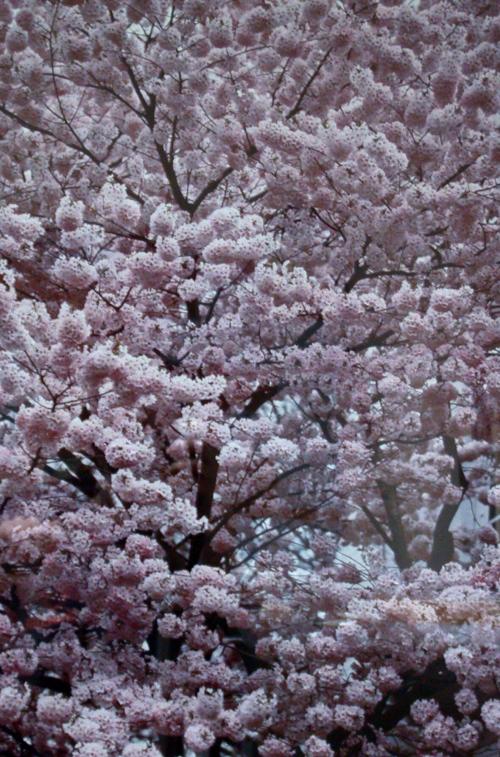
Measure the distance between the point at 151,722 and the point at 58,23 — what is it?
4.49 ft

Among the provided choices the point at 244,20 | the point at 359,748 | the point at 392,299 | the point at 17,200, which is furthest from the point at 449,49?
the point at 359,748

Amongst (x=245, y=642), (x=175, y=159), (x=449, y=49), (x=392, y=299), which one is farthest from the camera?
(x=175, y=159)

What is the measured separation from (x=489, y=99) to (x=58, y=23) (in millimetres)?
885

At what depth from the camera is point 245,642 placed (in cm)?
156

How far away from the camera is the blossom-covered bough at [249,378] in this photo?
4.82ft

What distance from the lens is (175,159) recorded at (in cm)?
203

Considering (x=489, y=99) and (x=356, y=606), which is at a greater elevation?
(x=489, y=99)

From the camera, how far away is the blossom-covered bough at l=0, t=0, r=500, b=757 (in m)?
1.47

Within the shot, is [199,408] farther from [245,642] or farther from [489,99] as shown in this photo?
[489,99]

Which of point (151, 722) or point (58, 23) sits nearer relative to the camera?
point (151, 722)

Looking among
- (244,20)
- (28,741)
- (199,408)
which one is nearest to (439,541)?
(199,408)

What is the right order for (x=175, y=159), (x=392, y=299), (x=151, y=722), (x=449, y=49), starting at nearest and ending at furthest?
1. (x=151, y=722)
2. (x=392, y=299)
3. (x=449, y=49)
4. (x=175, y=159)

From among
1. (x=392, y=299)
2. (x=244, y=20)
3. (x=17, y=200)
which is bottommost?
(x=392, y=299)

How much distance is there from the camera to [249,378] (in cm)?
170
